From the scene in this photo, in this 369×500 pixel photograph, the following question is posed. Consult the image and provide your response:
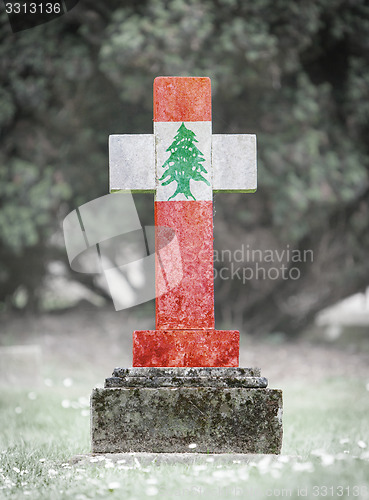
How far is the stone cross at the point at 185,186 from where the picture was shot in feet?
11.4

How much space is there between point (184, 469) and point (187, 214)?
4.83 ft

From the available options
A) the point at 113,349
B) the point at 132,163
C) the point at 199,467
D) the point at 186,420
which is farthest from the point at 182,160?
the point at 113,349

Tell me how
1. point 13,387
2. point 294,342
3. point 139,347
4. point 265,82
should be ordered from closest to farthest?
point 139,347 < point 13,387 < point 265,82 < point 294,342

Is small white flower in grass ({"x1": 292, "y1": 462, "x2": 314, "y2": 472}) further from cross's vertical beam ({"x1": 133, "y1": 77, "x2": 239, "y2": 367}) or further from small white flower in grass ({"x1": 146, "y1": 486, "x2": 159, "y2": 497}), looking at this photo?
cross's vertical beam ({"x1": 133, "y1": 77, "x2": 239, "y2": 367})

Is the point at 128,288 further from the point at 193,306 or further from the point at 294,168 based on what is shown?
the point at 193,306

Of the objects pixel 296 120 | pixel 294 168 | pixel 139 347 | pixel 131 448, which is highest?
pixel 296 120

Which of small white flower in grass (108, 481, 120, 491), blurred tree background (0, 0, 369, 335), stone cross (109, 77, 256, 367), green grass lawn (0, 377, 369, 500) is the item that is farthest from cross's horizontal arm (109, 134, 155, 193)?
blurred tree background (0, 0, 369, 335)

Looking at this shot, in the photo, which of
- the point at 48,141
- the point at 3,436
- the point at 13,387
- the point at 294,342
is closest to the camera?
the point at 3,436

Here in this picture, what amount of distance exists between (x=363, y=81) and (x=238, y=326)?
4.57 meters

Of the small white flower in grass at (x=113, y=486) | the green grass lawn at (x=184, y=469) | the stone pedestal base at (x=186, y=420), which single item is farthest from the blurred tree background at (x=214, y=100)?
the small white flower in grass at (x=113, y=486)

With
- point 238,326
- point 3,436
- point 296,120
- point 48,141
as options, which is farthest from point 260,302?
point 3,436

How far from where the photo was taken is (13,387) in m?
6.84

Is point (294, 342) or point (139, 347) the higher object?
point (294, 342)

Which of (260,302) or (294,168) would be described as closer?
(294,168)
